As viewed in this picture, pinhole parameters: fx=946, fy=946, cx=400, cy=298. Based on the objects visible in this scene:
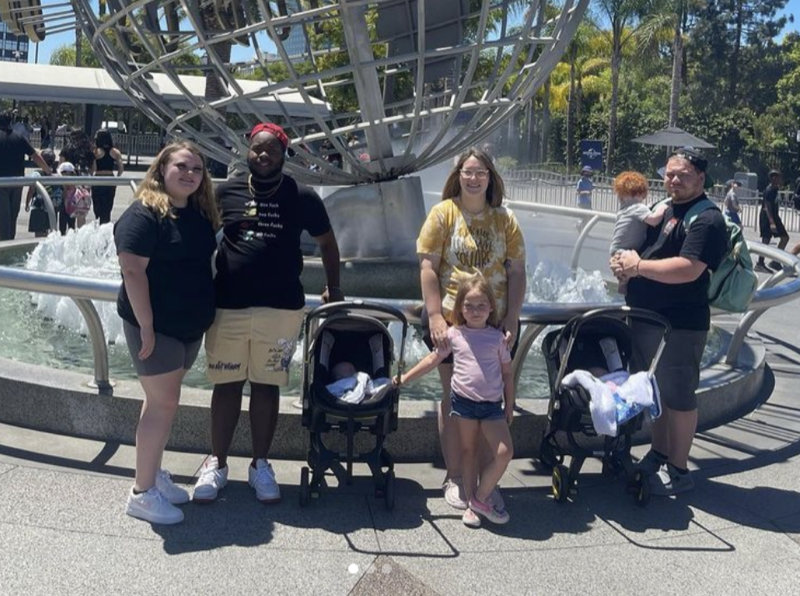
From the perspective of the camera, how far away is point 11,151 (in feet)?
34.6

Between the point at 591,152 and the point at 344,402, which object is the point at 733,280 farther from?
the point at 591,152

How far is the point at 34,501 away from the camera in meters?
3.99

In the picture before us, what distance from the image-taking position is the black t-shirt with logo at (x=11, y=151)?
10.5m

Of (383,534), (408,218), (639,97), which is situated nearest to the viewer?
(383,534)

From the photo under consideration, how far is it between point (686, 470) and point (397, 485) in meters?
1.38

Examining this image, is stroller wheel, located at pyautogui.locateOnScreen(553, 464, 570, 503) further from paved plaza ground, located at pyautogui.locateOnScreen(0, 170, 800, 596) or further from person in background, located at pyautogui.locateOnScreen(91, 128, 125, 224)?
person in background, located at pyautogui.locateOnScreen(91, 128, 125, 224)

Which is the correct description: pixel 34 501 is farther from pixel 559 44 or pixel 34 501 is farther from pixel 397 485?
pixel 559 44

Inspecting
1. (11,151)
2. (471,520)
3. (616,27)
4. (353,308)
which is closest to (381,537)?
(471,520)

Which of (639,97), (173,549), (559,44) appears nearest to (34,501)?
(173,549)

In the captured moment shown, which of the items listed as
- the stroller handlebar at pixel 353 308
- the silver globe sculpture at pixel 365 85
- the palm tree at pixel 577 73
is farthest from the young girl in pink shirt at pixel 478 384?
the palm tree at pixel 577 73

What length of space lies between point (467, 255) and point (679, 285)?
1036 mm

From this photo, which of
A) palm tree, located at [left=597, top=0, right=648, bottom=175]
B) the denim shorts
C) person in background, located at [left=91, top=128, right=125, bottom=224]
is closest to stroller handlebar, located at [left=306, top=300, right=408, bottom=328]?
the denim shorts

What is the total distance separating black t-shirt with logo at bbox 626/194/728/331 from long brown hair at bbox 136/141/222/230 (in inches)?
79.9

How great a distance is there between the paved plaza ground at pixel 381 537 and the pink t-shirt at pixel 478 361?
56 centimetres
